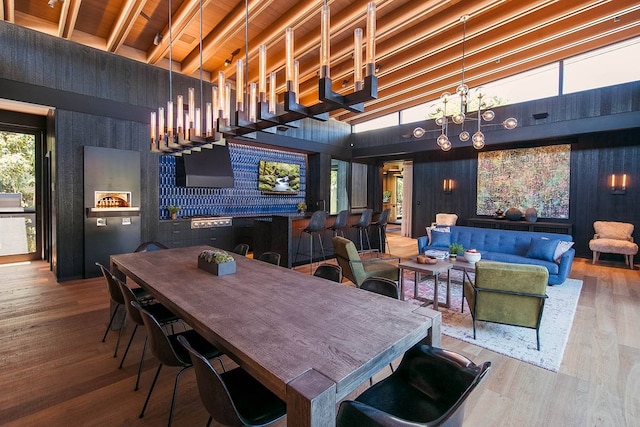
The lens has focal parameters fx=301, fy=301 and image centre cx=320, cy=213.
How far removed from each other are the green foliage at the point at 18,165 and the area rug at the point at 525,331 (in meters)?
7.52

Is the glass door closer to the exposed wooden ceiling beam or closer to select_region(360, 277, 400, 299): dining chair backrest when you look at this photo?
the exposed wooden ceiling beam

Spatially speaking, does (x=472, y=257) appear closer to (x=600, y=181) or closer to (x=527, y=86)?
(x=600, y=181)

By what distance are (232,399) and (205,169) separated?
5.92 meters

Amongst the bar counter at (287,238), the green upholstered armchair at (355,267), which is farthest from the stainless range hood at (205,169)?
the green upholstered armchair at (355,267)

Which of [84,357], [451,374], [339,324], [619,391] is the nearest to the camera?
[451,374]

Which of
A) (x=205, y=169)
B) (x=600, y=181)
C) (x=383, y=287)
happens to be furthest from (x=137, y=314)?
(x=600, y=181)

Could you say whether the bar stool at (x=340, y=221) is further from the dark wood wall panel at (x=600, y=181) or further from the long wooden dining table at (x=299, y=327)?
the dark wood wall panel at (x=600, y=181)

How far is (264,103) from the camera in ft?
7.72

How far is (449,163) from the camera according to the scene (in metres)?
9.41

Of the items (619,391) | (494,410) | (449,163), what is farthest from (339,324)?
(449,163)

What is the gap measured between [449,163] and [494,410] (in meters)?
8.44

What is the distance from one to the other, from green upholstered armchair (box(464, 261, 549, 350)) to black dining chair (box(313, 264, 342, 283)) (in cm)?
143

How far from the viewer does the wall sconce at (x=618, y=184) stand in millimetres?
6539

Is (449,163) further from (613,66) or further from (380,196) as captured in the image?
(613,66)
